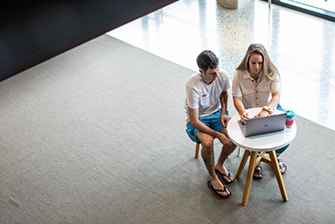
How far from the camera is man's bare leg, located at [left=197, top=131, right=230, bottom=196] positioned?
8.23ft

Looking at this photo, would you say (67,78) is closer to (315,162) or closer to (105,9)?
(315,162)

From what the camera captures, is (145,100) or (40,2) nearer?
(40,2)

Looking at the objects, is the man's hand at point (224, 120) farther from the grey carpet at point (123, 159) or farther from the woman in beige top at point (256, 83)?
the grey carpet at point (123, 159)

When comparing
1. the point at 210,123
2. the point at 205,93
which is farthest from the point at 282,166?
the point at 205,93

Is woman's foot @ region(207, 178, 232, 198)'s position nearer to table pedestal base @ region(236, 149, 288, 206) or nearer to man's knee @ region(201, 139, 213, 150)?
table pedestal base @ region(236, 149, 288, 206)

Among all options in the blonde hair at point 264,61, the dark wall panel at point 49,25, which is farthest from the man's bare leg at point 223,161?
the dark wall panel at point 49,25

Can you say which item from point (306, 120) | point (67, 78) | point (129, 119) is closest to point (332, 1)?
point (306, 120)

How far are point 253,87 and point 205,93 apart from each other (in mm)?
329

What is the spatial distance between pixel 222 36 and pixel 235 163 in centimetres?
226

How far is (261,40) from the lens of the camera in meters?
4.46

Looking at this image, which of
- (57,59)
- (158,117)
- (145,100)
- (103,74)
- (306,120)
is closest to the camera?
(306,120)

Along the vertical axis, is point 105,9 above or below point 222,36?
above

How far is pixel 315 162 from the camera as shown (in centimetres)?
277

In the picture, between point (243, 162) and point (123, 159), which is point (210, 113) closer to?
Answer: point (243, 162)
